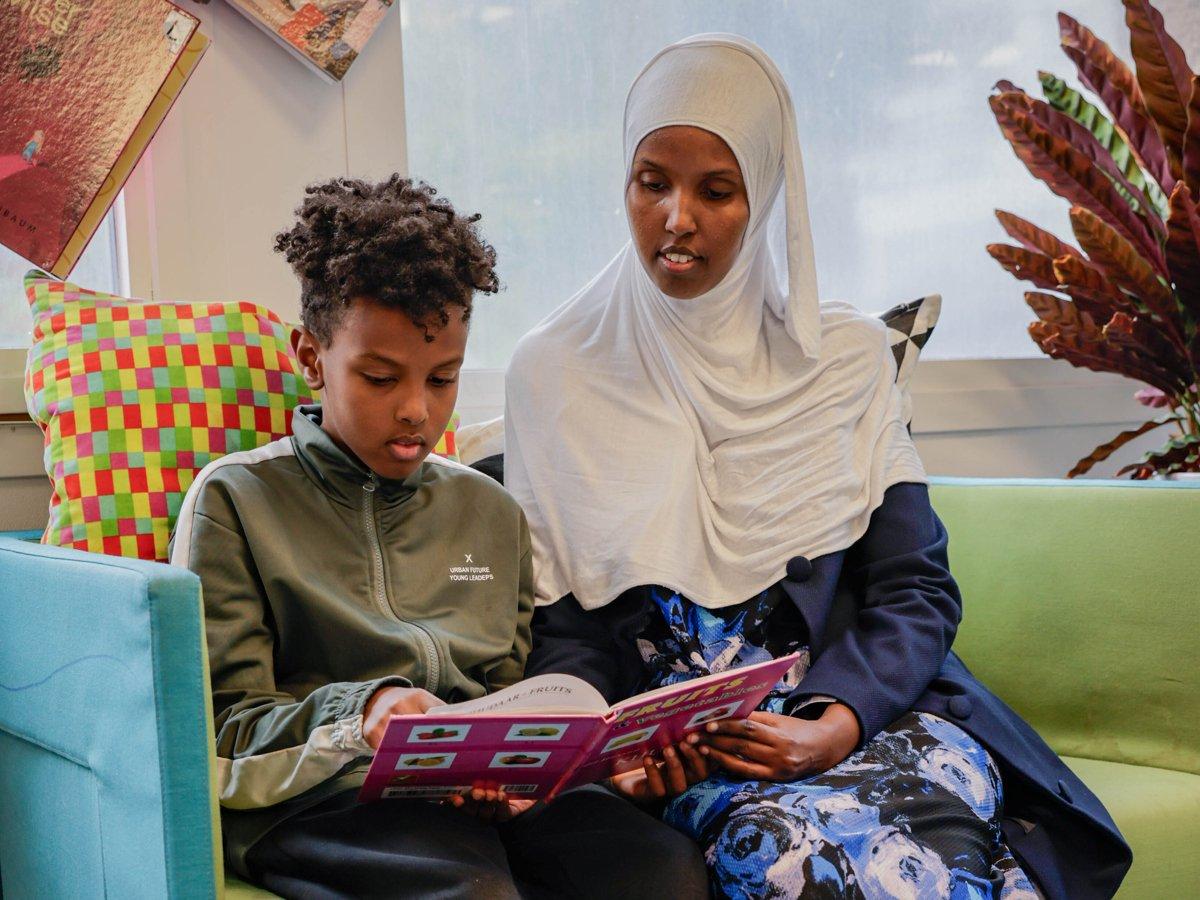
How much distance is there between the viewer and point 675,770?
131 cm

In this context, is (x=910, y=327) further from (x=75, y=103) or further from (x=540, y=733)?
(x=75, y=103)

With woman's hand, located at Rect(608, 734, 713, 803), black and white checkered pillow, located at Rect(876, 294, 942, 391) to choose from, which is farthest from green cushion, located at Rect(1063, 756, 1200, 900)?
black and white checkered pillow, located at Rect(876, 294, 942, 391)

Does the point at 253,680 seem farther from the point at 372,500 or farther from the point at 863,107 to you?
the point at 863,107

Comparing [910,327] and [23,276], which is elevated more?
[23,276]

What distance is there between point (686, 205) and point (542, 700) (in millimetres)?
762

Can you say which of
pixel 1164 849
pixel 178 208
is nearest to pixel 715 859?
pixel 1164 849

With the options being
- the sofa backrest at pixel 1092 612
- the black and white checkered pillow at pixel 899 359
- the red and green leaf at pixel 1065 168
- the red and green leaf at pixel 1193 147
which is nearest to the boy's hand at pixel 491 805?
the black and white checkered pillow at pixel 899 359

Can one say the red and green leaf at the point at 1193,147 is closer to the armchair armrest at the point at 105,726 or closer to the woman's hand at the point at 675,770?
the woman's hand at the point at 675,770

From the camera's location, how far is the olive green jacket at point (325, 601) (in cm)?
117

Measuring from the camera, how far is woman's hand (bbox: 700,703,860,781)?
1.33 meters

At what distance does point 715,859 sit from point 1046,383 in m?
2.06

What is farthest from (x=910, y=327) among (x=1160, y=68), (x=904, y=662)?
(x=1160, y=68)

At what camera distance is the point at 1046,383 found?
3006mm

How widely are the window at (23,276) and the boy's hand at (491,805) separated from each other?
3.49 feet
